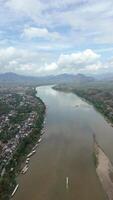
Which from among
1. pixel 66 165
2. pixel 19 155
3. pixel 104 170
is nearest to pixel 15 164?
pixel 19 155

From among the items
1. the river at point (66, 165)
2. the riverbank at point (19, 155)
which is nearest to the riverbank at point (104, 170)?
the river at point (66, 165)

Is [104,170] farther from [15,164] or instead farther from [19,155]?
[19,155]

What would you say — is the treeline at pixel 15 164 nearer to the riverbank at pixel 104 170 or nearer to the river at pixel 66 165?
the river at pixel 66 165

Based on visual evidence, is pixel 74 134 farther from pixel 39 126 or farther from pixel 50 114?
pixel 50 114

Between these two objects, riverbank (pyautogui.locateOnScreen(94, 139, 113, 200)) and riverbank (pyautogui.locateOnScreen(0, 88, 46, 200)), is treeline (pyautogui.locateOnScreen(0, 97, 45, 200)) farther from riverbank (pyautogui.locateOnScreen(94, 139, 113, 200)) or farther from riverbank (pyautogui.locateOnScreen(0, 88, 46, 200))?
riverbank (pyautogui.locateOnScreen(94, 139, 113, 200))

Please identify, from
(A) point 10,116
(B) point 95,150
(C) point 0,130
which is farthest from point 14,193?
(A) point 10,116

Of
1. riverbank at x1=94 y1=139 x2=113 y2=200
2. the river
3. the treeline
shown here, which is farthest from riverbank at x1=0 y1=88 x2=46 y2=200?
riverbank at x1=94 y1=139 x2=113 y2=200
